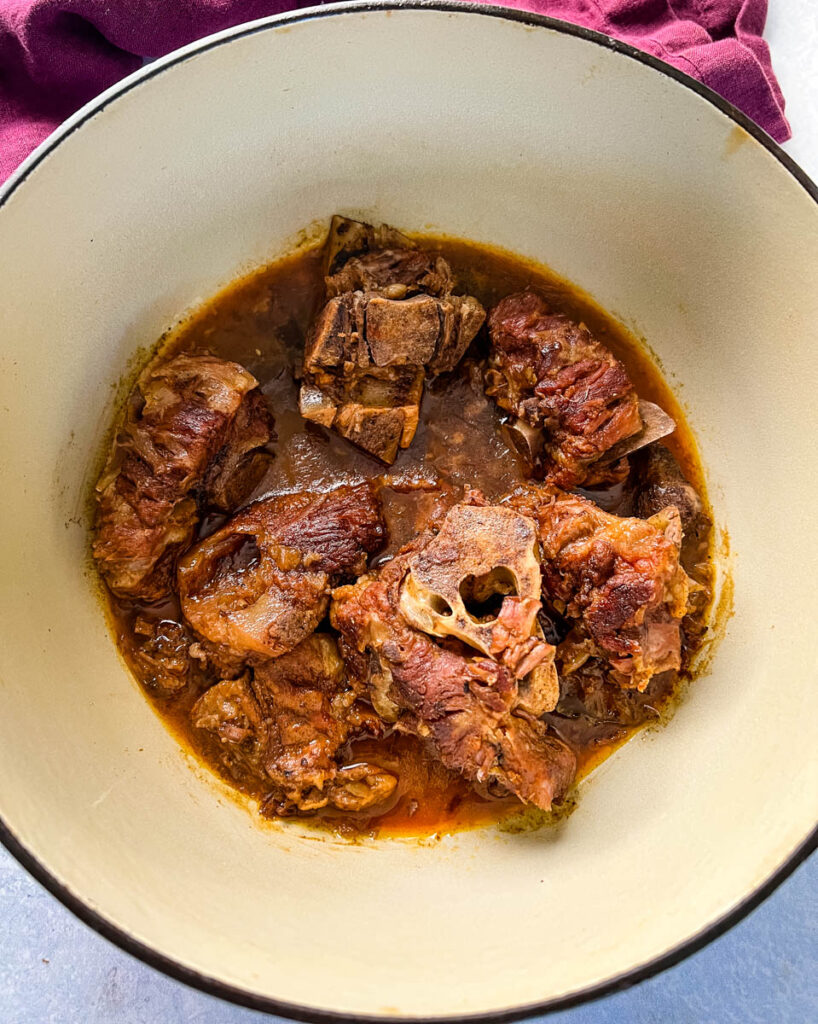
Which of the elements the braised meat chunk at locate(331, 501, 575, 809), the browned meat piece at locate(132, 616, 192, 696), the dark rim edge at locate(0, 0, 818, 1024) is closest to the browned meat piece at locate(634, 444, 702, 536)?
the braised meat chunk at locate(331, 501, 575, 809)

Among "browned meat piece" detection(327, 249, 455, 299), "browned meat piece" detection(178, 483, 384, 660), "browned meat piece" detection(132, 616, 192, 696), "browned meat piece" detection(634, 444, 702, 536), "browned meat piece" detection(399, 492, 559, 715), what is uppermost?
"browned meat piece" detection(327, 249, 455, 299)

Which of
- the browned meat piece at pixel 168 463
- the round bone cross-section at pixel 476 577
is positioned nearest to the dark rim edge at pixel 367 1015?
the browned meat piece at pixel 168 463

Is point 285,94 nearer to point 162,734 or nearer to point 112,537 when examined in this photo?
point 112,537

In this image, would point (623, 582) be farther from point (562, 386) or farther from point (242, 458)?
point (242, 458)

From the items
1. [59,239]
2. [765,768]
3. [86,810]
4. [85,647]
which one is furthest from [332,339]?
[765,768]

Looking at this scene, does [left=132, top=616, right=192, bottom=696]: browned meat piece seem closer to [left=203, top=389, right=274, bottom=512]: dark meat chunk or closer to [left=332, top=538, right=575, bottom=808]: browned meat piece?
[left=203, top=389, right=274, bottom=512]: dark meat chunk

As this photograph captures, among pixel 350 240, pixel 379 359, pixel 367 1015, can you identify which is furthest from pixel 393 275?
pixel 367 1015
